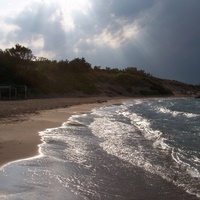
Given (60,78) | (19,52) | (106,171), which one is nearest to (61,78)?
(60,78)

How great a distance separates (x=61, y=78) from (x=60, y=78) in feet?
1.13

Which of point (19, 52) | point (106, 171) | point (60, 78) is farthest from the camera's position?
point (60, 78)

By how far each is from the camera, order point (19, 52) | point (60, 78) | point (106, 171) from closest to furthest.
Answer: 1. point (106, 171)
2. point (19, 52)
3. point (60, 78)

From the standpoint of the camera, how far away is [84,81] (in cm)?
6800

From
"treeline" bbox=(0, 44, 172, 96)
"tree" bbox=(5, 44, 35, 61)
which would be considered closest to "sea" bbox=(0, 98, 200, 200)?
"treeline" bbox=(0, 44, 172, 96)

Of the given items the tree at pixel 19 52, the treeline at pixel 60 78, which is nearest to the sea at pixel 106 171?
the treeline at pixel 60 78

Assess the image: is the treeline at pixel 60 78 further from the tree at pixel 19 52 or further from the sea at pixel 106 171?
the sea at pixel 106 171

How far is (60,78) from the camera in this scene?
64.1 m

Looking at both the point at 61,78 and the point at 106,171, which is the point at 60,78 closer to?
the point at 61,78

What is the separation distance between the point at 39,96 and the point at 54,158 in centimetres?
4284

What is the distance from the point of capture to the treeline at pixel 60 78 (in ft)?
175

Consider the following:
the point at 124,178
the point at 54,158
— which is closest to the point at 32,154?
the point at 54,158

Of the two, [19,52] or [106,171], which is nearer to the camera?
[106,171]

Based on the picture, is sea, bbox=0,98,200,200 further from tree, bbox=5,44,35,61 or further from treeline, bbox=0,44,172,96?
tree, bbox=5,44,35,61
